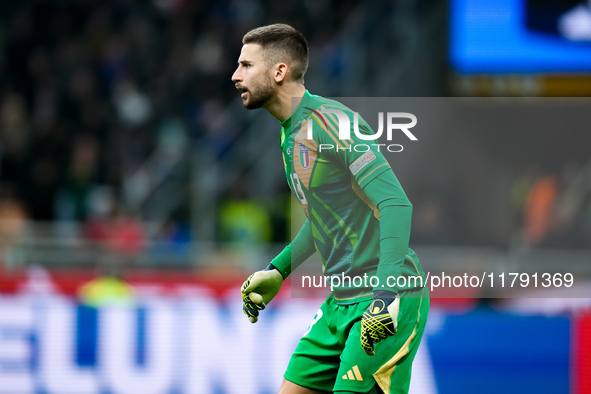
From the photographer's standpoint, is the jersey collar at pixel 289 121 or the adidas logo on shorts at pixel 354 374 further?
the jersey collar at pixel 289 121

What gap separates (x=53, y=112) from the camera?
1160 centimetres

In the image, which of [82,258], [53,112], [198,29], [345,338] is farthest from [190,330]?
[198,29]

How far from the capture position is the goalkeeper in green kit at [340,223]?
344 cm

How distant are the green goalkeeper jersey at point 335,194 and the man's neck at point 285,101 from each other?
0.03 metres

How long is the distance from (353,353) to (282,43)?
4.07ft

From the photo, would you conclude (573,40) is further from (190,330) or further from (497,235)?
(190,330)

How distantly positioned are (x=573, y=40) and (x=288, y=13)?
5.79m

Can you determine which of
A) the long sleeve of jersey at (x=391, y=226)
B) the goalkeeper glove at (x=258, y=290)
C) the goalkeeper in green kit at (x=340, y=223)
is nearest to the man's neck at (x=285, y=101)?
the goalkeeper in green kit at (x=340, y=223)

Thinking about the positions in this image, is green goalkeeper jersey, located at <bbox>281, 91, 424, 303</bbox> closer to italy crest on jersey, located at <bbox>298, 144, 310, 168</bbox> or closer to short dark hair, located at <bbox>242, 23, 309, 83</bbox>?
italy crest on jersey, located at <bbox>298, 144, 310, 168</bbox>

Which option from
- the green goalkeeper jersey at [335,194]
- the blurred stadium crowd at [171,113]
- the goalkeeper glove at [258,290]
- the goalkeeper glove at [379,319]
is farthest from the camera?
the blurred stadium crowd at [171,113]

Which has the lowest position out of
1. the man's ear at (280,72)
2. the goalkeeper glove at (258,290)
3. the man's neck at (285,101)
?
the goalkeeper glove at (258,290)

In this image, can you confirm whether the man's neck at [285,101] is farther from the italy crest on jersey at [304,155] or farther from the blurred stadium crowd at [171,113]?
the blurred stadium crowd at [171,113]

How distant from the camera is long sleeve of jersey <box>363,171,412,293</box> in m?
3.34

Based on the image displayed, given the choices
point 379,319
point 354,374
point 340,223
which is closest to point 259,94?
point 340,223
